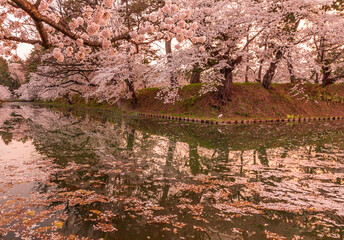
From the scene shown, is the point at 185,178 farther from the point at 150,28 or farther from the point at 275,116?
the point at 275,116

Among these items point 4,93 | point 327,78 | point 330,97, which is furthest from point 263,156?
point 4,93

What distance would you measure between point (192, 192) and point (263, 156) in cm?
418

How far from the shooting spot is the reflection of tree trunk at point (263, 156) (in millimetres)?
7273

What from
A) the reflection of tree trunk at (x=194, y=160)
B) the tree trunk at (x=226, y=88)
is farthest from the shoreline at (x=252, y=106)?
the reflection of tree trunk at (x=194, y=160)

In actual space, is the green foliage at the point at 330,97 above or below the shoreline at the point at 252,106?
above

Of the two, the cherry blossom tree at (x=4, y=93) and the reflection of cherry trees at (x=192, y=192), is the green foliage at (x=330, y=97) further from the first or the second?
the cherry blossom tree at (x=4, y=93)

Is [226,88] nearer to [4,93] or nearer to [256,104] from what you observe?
[256,104]

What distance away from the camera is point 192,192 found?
16.2 feet

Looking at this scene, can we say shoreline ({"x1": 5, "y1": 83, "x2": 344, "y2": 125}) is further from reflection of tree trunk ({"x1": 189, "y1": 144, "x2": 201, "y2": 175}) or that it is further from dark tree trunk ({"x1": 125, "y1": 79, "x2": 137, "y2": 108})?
reflection of tree trunk ({"x1": 189, "y1": 144, "x2": 201, "y2": 175})

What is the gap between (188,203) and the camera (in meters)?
4.41

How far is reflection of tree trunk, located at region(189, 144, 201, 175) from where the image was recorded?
6488 mm

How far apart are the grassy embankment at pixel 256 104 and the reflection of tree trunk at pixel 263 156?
8818 millimetres

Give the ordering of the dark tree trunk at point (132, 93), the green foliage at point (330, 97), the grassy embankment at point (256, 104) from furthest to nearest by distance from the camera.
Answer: the dark tree trunk at point (132, 93) < the green foliage at point (330, 97) < the grassy embankment at point (256, 104)

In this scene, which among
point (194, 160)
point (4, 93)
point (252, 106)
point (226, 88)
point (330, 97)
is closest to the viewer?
point (194, 160)
